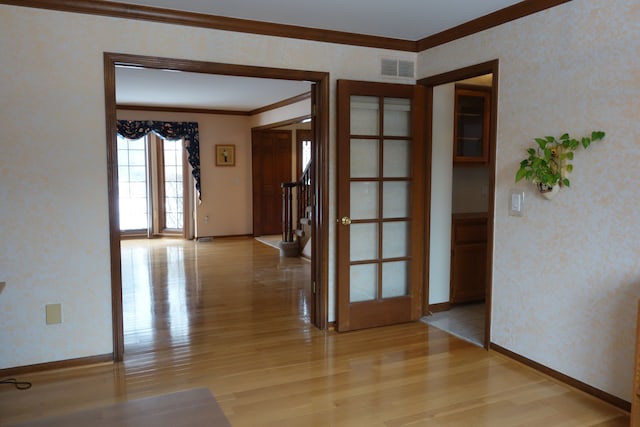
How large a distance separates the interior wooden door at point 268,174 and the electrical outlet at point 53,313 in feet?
21.7

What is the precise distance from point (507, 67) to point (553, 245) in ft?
4.27

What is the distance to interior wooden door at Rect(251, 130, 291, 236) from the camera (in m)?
9.80

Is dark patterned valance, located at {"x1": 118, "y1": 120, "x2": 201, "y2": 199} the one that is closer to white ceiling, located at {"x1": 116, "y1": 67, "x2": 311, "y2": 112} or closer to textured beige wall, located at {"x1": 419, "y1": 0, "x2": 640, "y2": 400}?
white ceiling, located at {"x1": 116, "y1": 67, "x2": 311, "y2": 112}

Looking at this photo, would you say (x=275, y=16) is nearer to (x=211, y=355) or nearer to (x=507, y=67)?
(x=507, y=67)

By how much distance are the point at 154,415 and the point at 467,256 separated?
328cm

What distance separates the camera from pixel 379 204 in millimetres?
4238

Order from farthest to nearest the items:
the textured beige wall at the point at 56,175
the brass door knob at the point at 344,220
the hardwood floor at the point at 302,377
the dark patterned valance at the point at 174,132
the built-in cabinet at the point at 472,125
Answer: the dark patterned valance at the point at 174,132 → the built-in cabinet at the point at 472,125 → the brass door knob at the point at 344,220 → the textured beige wall at the point at 56,175 → the hardwood floor at the point at 302,377

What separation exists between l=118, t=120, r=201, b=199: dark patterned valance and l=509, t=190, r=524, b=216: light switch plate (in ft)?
22.8

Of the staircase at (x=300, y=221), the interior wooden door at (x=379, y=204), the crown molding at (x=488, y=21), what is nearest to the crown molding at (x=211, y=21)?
the crown molding at (x=488, y=21)

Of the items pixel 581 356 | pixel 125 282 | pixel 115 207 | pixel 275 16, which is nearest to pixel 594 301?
pixel 581 356

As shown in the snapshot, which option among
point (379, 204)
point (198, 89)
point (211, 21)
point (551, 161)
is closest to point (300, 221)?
point (198, 89)

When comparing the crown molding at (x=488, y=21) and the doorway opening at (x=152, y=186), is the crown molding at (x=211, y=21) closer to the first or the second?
the crown molding at (x=488, y=21)

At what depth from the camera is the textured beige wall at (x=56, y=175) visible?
313 centimetres

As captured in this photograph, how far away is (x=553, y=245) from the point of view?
10.4 ft
